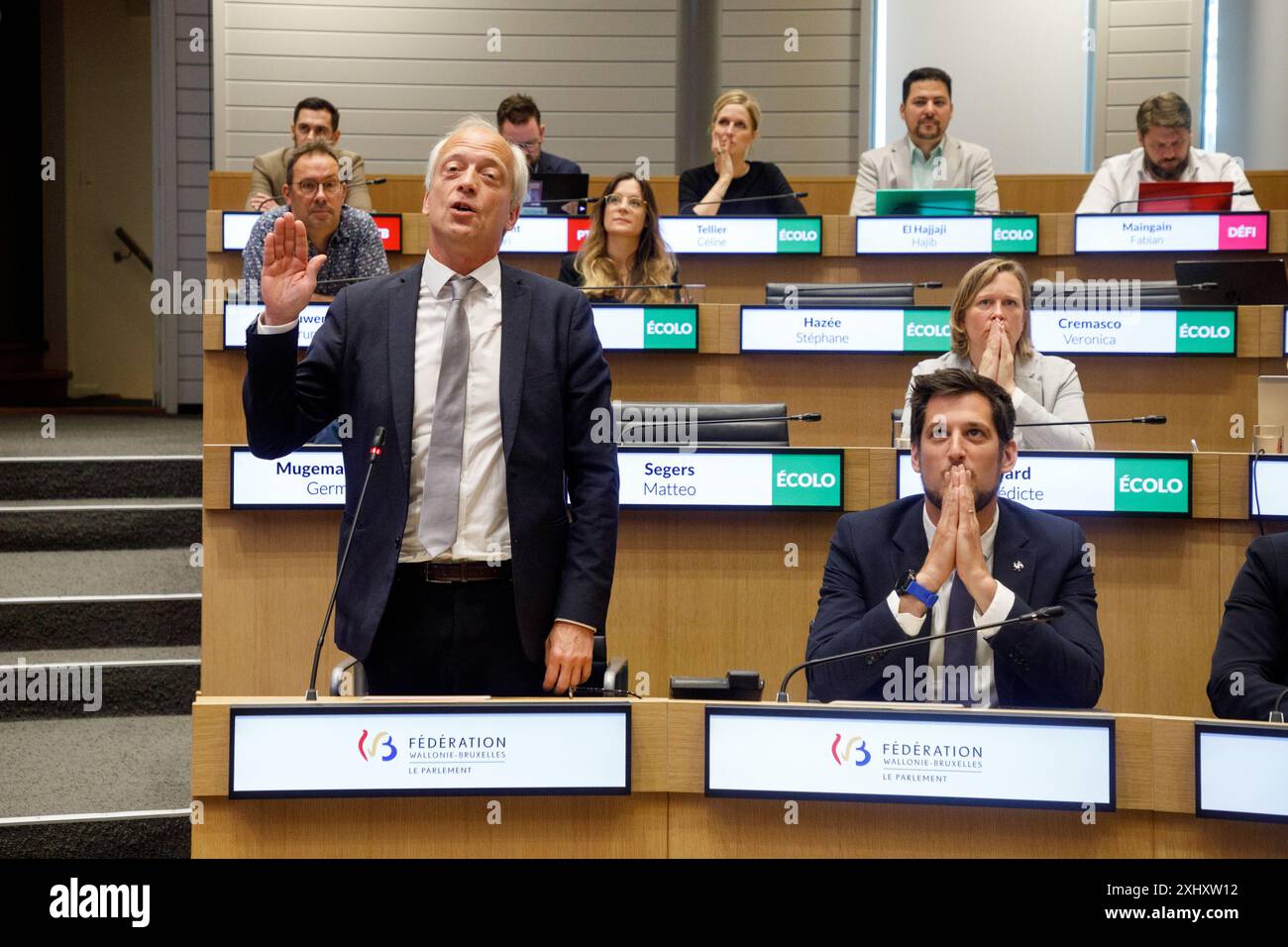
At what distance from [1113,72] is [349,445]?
6814 mm

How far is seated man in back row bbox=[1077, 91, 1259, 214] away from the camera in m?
5.67

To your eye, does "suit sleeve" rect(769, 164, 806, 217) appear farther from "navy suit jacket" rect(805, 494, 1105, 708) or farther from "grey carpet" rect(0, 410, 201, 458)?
"navy suit jacket" rect(805, 494, 1105, 708)

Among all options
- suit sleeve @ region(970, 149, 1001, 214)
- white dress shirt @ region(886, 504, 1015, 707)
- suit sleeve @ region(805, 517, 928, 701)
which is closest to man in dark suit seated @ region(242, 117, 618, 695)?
suit sleeve @ region(805, 517, 928, 701)

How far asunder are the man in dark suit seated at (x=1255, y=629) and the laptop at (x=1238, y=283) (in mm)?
2237

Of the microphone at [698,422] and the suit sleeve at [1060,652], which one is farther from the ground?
the microphone at [698,422]

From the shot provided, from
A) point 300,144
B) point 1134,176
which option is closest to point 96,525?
point 300,144

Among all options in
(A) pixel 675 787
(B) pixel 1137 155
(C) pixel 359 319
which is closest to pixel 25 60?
(B) pixel 1137 155

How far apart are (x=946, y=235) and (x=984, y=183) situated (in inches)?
36.2

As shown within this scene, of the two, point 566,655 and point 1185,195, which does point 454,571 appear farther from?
point 1185,195

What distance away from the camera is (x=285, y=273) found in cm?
195

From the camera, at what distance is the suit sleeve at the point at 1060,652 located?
1.98 m

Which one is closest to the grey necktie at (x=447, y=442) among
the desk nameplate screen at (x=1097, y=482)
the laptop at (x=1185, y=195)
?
the desk nameplate screen at (x=1097, y=482)

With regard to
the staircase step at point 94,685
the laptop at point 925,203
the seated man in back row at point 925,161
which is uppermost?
the seated man in back row at point 925,161

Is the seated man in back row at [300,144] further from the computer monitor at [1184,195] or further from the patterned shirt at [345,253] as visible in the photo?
the computer monitor at [1184,195]
